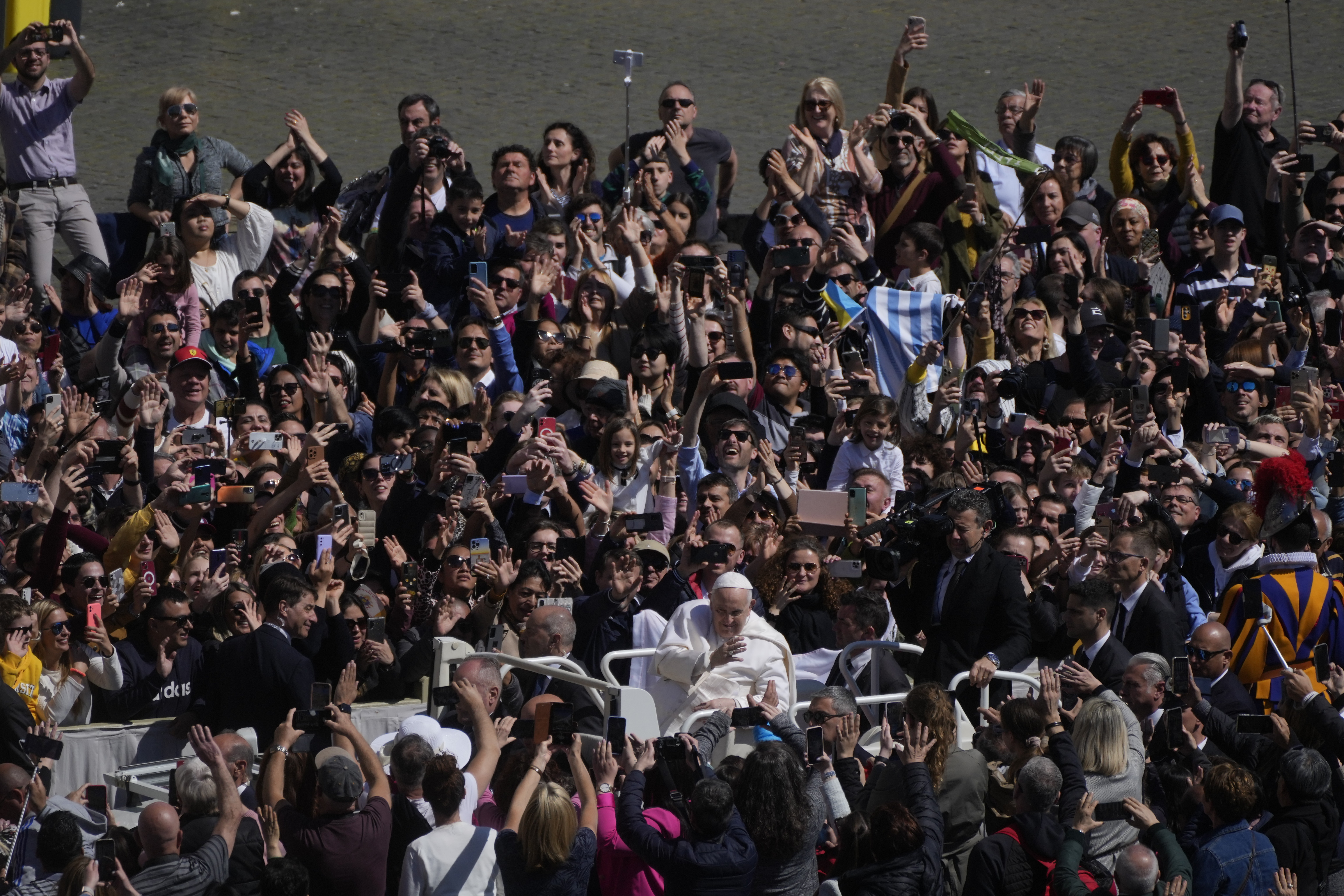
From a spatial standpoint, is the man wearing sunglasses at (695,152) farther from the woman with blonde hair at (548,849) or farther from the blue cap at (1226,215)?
the woman with blonde hair at (548,849)

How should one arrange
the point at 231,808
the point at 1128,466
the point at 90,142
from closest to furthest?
1. the point at 231,808
2. the point at 1128,466
3. the point at 90,142

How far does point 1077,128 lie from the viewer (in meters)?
18.8

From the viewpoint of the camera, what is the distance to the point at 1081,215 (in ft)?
42.7

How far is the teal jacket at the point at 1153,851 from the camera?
6.94 m

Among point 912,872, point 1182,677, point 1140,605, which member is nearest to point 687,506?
point 1140,605

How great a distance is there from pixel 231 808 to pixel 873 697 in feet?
8.80

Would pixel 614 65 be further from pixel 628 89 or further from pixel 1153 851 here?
pixel 1153 851

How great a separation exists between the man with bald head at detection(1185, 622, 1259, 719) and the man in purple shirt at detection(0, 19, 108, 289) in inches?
286

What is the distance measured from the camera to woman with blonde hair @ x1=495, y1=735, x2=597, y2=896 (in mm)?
A: 6832

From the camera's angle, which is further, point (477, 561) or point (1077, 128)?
point (1077, 128)

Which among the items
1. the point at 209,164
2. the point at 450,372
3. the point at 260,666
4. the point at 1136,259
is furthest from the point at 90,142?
the point at 260,666

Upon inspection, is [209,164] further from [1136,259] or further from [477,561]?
[1136,259]

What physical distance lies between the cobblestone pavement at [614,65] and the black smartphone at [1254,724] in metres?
10.6

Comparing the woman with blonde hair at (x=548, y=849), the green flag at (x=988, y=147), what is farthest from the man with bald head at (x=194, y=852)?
the green flag at (x=988, y=147)
